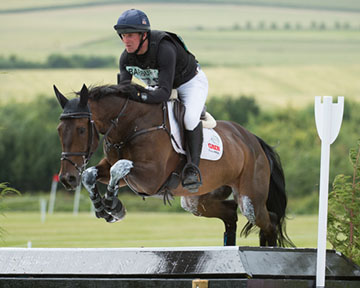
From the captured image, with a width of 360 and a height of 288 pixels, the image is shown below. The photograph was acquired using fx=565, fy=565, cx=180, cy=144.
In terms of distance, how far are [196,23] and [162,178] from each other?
2696 cm

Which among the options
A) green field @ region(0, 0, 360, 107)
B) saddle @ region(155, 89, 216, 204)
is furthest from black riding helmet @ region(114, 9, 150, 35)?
Answer: green field @ region(0, 0, 360, 107)

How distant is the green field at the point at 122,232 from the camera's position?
9766 millimetres

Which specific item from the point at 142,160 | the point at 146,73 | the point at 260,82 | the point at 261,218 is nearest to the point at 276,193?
the point at 261,218

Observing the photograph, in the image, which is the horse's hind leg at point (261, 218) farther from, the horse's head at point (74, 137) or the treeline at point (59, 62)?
the treeline at point (59, 62)

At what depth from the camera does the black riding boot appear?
14.4 feet

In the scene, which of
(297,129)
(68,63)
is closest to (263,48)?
(297,129)

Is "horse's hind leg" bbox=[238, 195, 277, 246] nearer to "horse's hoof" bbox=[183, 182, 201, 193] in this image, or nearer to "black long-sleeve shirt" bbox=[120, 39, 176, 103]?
"horse's hoof" bbox=[183, 182, 201, 193]

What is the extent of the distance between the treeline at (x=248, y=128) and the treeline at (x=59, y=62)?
164 cm

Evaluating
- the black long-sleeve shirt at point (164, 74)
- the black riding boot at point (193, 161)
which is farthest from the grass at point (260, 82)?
the black long-sleeve shirt at point (164, 74)

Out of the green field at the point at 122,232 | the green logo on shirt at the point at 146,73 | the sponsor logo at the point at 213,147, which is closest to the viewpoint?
the green logo on shirt at the point at 146,73

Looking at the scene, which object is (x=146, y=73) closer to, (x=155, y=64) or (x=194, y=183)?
(x=155, y=64)

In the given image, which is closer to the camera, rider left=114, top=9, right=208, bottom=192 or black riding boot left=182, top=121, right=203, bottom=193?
rider left=114, top=9, right=208, bottom=192

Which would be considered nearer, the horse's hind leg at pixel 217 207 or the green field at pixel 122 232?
the horse's hind leg at pixel 217 207

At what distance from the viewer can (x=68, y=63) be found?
2694 centimetres
